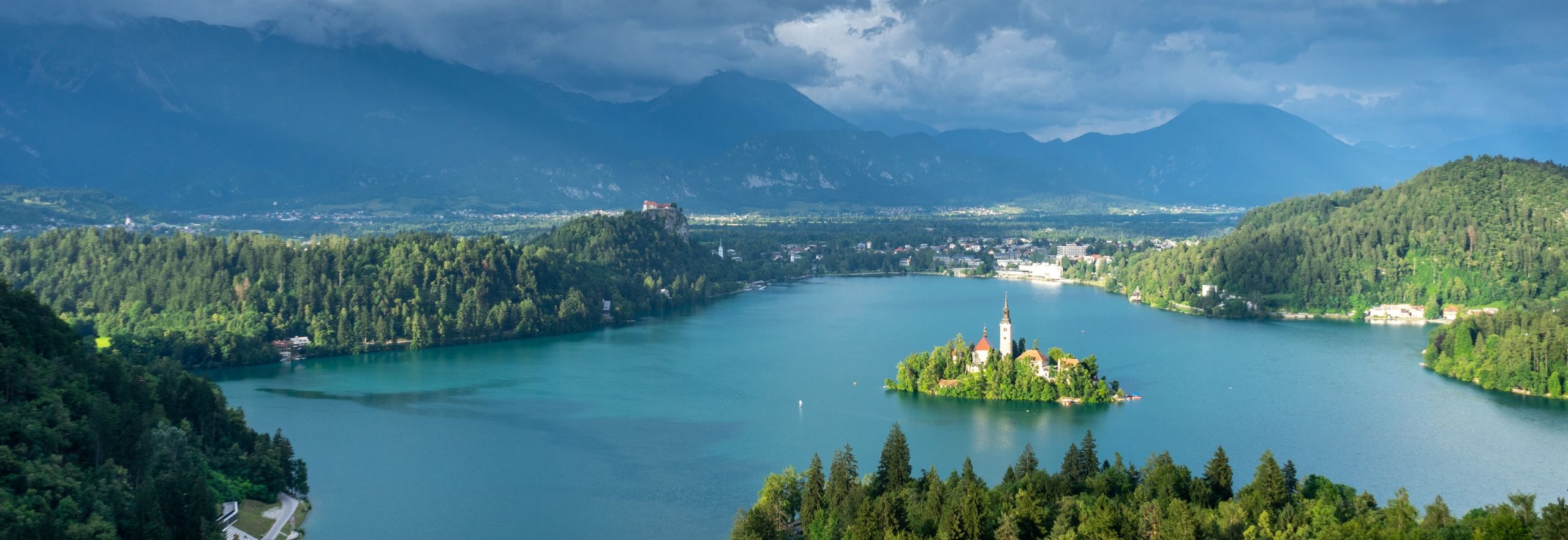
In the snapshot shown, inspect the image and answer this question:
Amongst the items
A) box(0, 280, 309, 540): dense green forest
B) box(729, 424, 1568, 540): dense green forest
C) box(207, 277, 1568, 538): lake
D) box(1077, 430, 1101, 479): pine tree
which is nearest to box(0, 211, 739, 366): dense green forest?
box(207, 277, 1568, 538): lake

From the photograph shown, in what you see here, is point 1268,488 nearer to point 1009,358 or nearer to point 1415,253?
point 1009,358

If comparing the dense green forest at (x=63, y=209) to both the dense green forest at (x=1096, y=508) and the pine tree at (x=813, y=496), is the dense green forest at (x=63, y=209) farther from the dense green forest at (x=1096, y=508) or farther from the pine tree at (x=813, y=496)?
the dense green forest at (x=1096, y=508)

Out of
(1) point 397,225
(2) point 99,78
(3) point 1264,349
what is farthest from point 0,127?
(3) point 1264,349

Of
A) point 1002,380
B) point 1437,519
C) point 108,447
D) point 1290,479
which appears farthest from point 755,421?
point 1437,519

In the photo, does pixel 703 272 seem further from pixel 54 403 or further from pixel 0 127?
pixel 0 127

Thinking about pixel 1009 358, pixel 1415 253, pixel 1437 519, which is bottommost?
pixel 1437 519

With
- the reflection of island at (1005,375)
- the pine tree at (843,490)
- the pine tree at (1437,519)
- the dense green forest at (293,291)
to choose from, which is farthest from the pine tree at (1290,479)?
the dense green forest at (293,291)
